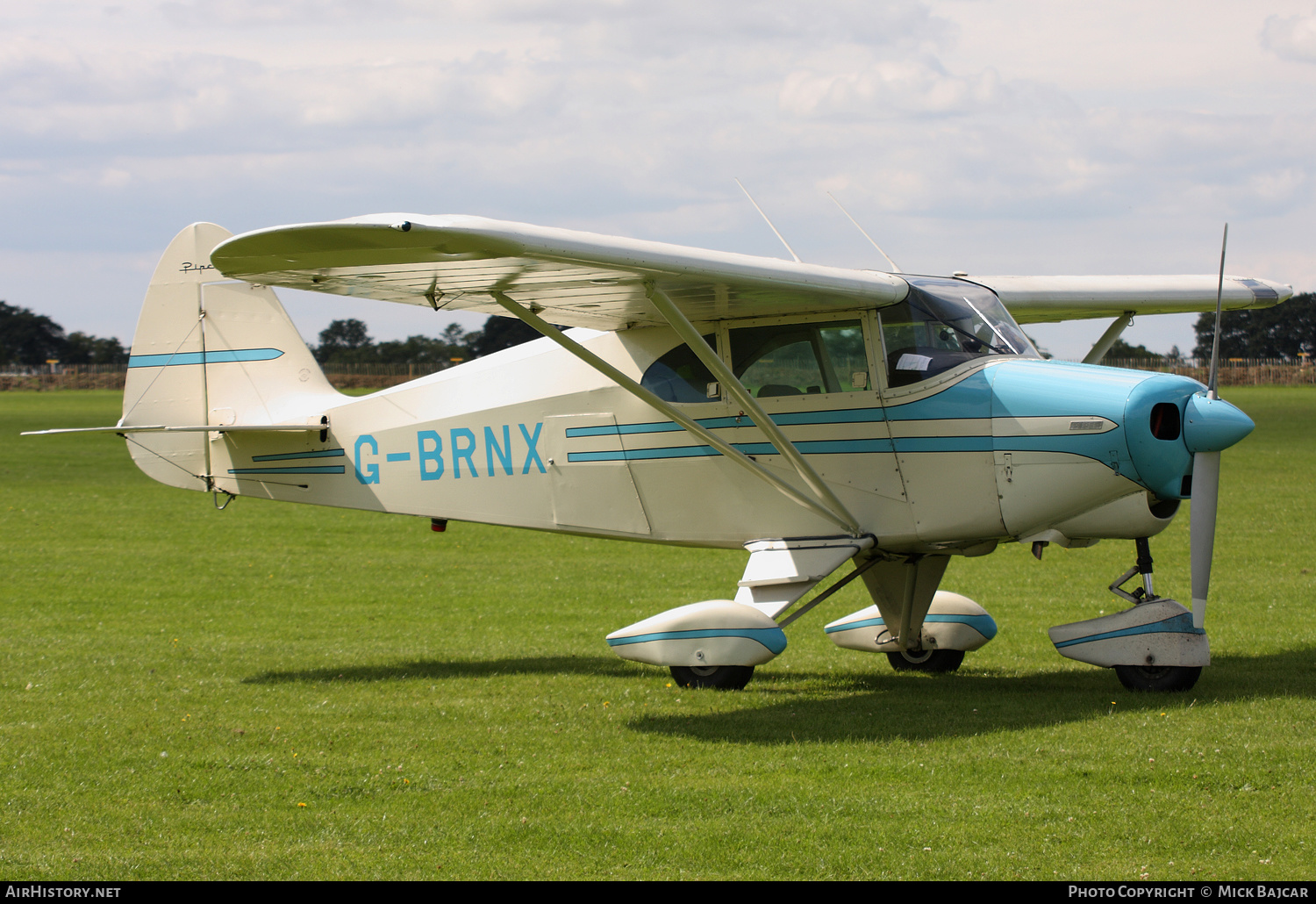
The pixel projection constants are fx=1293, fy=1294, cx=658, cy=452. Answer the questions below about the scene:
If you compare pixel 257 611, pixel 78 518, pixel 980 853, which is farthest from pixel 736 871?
pixel 78 518

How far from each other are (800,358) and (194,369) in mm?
5440

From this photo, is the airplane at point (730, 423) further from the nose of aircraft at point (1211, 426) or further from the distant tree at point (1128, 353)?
the distant tree at point (1128, 353)

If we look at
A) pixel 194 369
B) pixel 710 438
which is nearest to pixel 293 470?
pixel 194 369

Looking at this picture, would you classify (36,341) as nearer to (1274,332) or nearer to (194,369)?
(1274,332)

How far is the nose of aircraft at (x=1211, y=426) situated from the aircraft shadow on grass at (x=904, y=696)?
5.45 ft

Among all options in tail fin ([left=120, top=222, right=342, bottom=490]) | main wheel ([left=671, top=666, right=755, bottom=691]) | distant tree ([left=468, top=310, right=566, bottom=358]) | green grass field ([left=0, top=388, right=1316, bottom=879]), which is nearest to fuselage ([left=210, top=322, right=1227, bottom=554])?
tail fin ([left=120, top=222, right=342, bottom=490])

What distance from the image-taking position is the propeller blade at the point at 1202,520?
800 centimetres

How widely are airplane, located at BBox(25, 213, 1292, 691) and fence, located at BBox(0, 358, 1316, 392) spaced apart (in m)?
45.1

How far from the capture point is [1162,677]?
28.1 ft

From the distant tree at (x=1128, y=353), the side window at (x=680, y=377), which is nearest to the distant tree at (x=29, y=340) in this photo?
the distant tree at (x=1128, y=353)

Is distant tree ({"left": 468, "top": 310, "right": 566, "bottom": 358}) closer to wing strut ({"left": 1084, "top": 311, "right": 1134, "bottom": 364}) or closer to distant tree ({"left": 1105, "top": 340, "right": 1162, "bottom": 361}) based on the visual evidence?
distant tree ({"left": 1105, "top": 340, "right": 1162, "bottom": 361})

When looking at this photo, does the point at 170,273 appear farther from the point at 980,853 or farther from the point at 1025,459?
the point at 980,853
